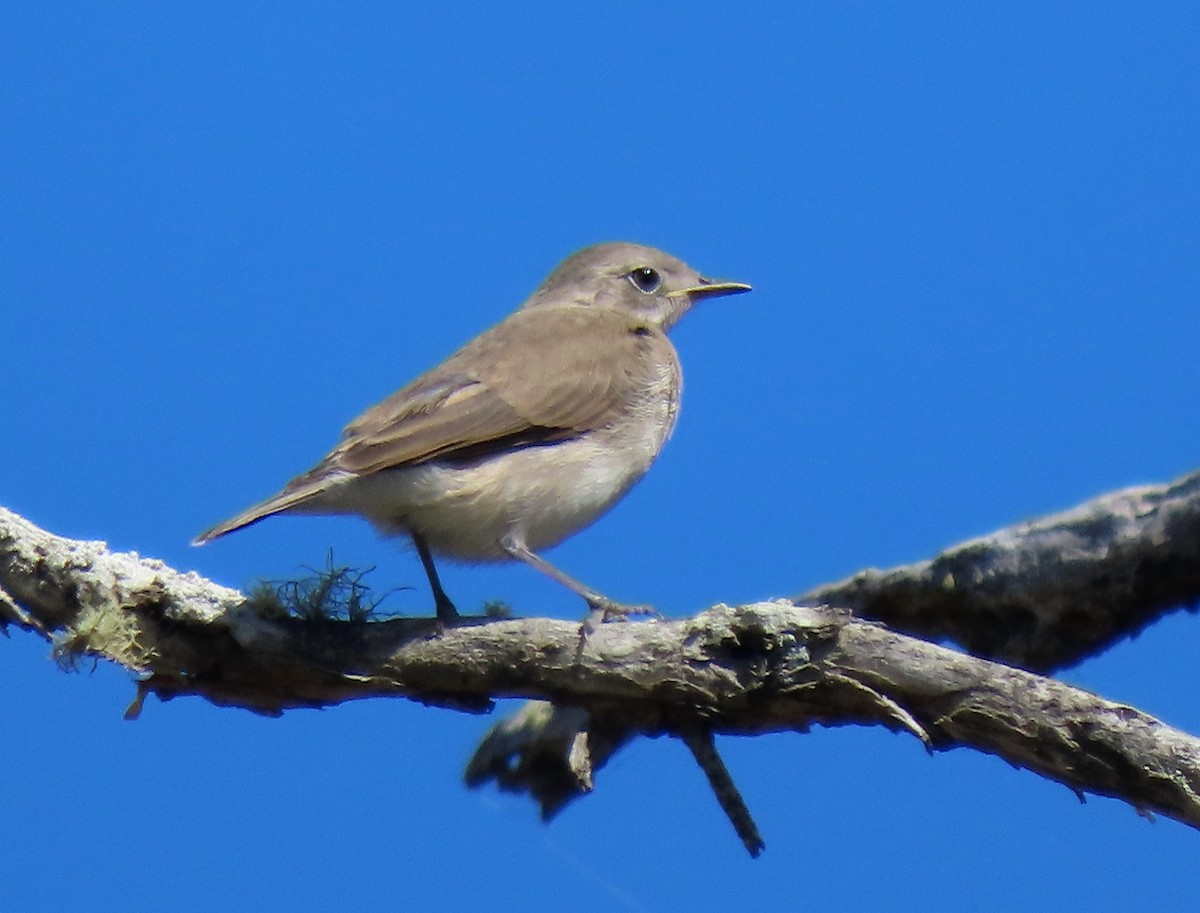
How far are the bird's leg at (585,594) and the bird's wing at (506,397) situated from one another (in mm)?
332

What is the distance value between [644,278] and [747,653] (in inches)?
117

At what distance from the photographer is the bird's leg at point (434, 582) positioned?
4606 millimetres

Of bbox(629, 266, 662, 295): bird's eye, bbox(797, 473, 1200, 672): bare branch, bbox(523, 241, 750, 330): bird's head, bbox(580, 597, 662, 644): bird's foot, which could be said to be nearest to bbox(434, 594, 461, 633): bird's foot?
bbox(580, 597, 662, 644): bird's foot

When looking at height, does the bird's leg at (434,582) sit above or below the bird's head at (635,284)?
below

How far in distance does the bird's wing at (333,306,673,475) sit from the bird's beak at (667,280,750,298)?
30.9 inches

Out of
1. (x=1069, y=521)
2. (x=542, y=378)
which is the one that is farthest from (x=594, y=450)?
(x=1069, y=521)

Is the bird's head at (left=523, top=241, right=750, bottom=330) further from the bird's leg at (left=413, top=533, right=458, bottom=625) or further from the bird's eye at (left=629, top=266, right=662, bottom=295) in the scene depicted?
the bird's leg at (left=413, top=533, right=458, bottom=625)

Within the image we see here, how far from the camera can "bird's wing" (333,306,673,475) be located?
454cm

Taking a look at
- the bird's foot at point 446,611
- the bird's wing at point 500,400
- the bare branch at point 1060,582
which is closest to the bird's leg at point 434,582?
the bird's foot at point 446,611

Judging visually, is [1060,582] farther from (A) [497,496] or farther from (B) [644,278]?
(B) [644,278]

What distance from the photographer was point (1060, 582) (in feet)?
15.5

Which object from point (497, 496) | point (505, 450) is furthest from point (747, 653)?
point (505, 450)

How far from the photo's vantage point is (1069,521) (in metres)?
4.71

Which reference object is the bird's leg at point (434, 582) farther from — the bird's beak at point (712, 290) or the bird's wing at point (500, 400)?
the bird's beak at point (712, 290)
